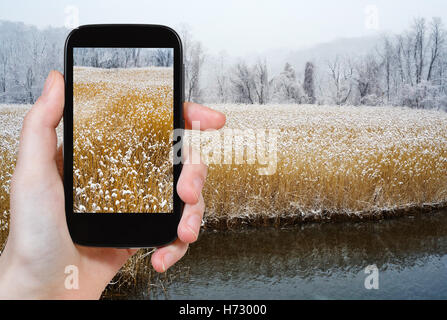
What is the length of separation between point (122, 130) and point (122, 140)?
34mm

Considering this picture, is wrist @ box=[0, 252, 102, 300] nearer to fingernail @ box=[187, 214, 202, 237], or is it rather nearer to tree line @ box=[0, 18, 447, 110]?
fingernail @ box=[187, 214, 202, 237]

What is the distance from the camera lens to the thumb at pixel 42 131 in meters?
1.14

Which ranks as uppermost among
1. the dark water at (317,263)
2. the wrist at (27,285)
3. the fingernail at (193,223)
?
the fingernail at (193,223)

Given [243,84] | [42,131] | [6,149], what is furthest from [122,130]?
[243,84]

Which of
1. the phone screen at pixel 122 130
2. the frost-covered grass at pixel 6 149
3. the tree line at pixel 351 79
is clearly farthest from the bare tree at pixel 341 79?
the phone screen at pixel 122 130

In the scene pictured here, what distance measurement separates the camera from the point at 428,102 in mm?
8625

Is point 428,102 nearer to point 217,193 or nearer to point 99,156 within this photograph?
point 217,193

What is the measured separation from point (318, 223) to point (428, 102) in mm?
5522

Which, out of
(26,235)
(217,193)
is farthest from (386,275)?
(26,235)

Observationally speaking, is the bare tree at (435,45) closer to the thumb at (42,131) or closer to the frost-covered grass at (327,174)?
the frost-covered grass at (327,174)

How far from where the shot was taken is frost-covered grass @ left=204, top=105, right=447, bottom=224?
4582 millimetres

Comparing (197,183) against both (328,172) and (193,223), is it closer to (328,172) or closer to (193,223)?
(193,223)

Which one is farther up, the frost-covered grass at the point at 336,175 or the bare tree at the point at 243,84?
the bare tree at the point at 243,84

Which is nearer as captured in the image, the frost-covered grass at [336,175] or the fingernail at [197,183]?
the fingernail at [197,183]
